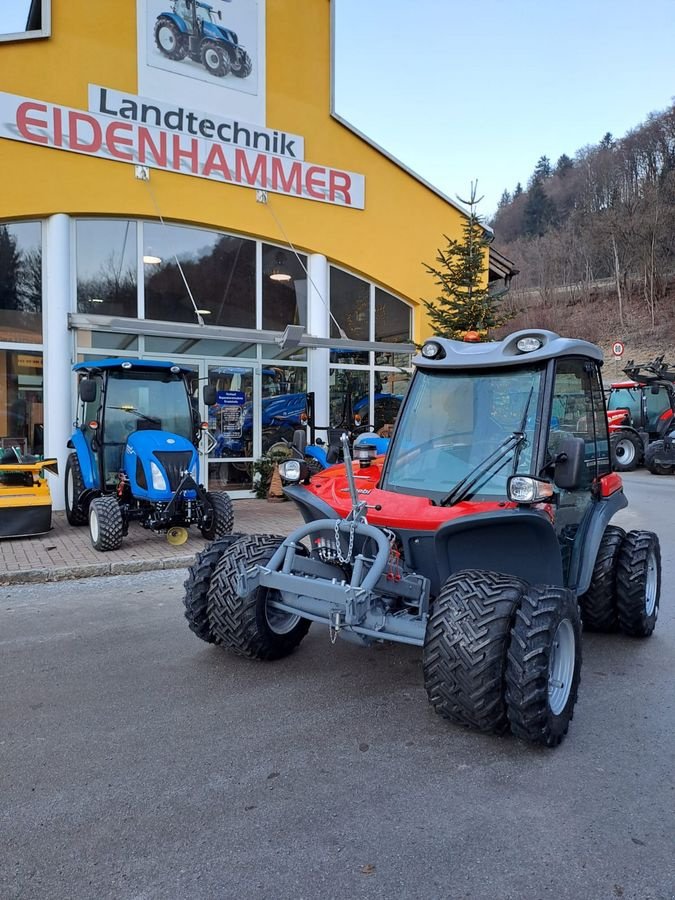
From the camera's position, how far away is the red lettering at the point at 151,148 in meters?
10.8

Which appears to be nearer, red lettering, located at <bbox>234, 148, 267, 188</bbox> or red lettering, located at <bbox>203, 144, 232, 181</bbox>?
red lettering, located at <bbox>203, 144, 232, 181</bbox>

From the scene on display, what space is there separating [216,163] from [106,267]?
2706mm

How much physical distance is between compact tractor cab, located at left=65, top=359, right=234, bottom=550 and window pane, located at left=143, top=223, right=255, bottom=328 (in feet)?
9.57

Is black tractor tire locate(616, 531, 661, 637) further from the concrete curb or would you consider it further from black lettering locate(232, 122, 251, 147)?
black lettering locate(232, 122, 251, 147)

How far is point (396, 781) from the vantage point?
302cm

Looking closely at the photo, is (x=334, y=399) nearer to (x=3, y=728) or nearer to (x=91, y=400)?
(x=91, y=400)

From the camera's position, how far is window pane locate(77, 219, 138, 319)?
Result: 35.4ft

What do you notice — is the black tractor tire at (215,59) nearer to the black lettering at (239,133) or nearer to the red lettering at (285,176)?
the black lettering at (239,133)

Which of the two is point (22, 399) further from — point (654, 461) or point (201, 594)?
point (654, 461)

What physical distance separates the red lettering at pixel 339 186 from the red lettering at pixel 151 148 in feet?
10.7

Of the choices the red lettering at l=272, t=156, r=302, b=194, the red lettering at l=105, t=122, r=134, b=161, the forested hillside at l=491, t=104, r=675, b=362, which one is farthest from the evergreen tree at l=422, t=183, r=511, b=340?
the forested hillside at l=491, t=104, r=675, b=362

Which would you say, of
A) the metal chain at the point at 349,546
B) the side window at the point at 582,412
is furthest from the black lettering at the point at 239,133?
the metal chain at the point at 349,546

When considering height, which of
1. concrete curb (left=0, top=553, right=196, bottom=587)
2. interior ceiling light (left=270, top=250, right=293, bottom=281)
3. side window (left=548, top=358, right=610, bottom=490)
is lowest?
concrete curb (left=0, top=553, right=196, bottom=587)

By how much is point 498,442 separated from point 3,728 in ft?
10.7
